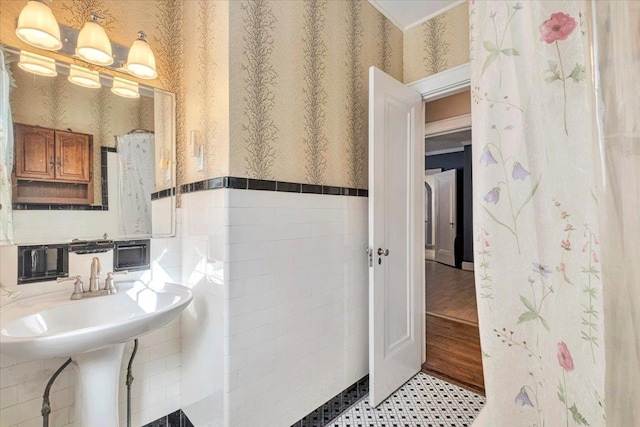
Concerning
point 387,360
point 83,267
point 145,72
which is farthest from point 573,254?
point 145,72

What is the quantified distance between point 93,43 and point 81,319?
1.14 m

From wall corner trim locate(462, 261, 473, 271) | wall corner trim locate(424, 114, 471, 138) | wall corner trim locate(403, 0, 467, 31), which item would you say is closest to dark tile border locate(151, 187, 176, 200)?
wall corner trim locate(403, 0, 467, 31)

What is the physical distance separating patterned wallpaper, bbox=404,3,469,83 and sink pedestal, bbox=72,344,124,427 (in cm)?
237

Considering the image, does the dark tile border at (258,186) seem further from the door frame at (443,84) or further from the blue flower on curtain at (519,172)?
the blue flower on curtain at (519,172)

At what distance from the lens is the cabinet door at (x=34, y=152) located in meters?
1.07

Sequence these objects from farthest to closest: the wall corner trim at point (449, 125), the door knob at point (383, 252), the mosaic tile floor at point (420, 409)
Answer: the wall corner trim at point (449, 125) → the door knob at point (383, 252) → the mosaic tile floor at point (420, 409)

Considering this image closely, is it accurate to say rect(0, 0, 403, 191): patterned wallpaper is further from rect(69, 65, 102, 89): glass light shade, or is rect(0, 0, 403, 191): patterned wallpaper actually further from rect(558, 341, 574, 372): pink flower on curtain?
rect(558, 341, 574, 372): pink flower on curtain

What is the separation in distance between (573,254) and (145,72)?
5.78 ft

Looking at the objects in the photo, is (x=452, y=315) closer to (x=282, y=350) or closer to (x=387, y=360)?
(x=387, y=360)

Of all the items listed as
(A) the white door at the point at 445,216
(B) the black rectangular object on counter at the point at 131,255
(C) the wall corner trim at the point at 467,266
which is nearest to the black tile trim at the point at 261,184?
(B) the black rectangular object on counter at the point at 131,255

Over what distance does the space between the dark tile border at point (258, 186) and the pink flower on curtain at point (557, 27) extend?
39.7 inches

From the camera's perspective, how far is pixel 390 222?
176cm

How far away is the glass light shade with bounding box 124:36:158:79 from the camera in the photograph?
1322mm

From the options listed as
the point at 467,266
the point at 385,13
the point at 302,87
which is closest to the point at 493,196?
the point at 302,87
